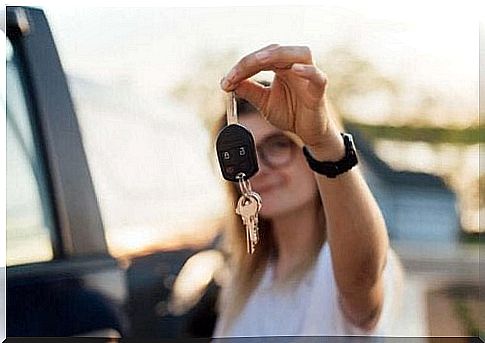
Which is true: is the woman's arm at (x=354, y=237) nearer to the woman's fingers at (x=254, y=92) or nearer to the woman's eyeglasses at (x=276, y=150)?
the woman's eyeglasses at (x=276, y=150)

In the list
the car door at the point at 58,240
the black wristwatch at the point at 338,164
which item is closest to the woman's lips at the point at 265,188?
the black wristwatch at the point at 338,164

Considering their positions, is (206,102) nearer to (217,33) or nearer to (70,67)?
(217,33)

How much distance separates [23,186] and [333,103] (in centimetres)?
79

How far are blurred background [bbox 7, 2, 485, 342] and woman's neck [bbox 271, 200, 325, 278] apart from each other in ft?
0.48

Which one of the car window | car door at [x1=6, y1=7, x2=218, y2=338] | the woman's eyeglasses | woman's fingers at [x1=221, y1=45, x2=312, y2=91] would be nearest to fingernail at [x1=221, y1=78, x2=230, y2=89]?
woman's fingers at [x1=221, y1=45, x2=312, y2=91]

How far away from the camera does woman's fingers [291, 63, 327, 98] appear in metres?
Result: 1.90

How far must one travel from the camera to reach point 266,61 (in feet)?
6.27

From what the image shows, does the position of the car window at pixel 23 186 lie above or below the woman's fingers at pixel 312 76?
below

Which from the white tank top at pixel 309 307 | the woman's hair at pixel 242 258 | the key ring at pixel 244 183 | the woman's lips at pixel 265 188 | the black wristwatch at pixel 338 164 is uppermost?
the black wristwatch at pixel 338 164

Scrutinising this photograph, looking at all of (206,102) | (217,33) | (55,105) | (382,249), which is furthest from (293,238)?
(55,105)

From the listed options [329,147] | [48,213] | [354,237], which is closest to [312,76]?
[329,147]

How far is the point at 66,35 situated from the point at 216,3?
0.38m

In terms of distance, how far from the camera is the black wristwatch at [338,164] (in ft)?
6.30

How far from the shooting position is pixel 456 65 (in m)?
1.93
